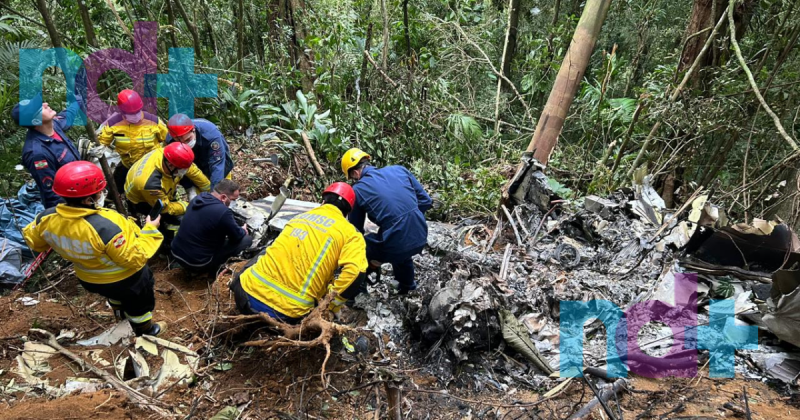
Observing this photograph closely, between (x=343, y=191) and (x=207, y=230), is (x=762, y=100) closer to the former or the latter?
(x=343, y=191)

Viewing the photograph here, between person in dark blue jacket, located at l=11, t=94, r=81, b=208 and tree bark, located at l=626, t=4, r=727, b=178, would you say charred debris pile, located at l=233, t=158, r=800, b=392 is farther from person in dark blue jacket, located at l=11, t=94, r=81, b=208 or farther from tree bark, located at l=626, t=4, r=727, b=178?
person in dark blue jacket, located at l=11, t=94, r=81, b=208

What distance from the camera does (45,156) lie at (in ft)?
11.3

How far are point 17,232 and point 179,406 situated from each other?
275cm

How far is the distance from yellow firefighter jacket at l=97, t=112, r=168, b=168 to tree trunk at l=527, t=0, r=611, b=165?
418cm

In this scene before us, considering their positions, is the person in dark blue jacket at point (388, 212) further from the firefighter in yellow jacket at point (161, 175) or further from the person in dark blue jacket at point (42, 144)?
the person in dark blue jacket at point (42, 144)

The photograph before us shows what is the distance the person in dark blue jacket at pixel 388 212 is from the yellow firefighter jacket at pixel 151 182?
1.65 metres

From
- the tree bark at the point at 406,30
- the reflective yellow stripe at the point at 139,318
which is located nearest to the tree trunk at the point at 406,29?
the tree bark at the point at 406,30

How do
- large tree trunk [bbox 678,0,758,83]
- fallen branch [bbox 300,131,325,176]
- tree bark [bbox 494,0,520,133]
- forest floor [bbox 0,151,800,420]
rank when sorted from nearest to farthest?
forest floor [bbox 0,151,800,420], large tree trunk [bbox 678,0,758,83], fallen branch [bbox 300,131,325,176], tree bark [bbox 494,0,520,133]

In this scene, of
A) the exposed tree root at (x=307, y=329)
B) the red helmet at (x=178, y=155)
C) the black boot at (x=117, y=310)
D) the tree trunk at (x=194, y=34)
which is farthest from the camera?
the tree trunk at (x=194, y=34)

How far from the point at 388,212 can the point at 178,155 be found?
1.91m

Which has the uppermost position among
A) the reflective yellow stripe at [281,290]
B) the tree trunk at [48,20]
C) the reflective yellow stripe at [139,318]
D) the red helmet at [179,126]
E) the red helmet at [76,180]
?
the tree trunk at [48,20]

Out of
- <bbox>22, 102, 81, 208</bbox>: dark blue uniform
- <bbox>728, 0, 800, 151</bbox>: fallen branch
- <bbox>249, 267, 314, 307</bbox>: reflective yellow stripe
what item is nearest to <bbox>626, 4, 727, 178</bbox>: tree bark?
<bbox>728, 0, 800, 151</bbox>: fallen branch

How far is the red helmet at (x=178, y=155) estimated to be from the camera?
12.2 ft

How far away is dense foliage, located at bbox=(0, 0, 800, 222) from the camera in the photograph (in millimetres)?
5090
